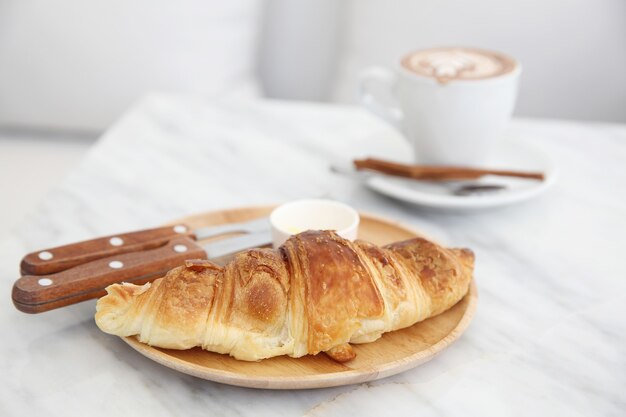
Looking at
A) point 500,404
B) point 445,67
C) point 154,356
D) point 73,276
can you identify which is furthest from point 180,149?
point 500,404

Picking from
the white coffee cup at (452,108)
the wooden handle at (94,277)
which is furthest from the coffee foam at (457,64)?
the wooden handle at (94,277)

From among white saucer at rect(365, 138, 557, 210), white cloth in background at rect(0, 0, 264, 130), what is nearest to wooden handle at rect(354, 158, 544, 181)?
white saucer at rect(365, 138, 557, 210)

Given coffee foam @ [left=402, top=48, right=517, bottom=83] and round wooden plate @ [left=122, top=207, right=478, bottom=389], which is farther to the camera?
coffee foam @ [left=402, top=48, right=517, bottom=83]

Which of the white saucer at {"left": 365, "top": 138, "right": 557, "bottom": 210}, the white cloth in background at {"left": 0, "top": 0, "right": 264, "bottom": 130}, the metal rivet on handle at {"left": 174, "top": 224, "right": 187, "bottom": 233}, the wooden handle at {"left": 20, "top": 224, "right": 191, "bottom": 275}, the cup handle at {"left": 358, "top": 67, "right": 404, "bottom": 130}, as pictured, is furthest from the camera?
the white cloth in background at {"left": 0, "top": 0, "right": 264, "bottom": 130}

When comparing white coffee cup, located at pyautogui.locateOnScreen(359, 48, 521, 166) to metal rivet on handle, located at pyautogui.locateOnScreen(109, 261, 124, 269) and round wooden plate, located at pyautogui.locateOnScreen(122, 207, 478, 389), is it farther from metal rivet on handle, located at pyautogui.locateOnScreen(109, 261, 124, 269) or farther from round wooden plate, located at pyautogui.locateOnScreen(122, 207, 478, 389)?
metal rivet on handle, located at pyautogui.locateOnScreen(109, 261, 124, 269)

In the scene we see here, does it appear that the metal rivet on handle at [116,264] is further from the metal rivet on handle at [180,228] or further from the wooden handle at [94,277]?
the metal rivet on handle at [180,228]

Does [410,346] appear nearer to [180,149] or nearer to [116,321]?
[116,321]

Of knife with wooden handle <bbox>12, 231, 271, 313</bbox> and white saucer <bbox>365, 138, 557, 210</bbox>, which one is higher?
knife with wooden handle <bbox>12, 231, 271, 313</bbox>
